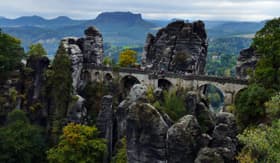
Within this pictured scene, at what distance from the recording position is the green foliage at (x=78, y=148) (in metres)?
39.8

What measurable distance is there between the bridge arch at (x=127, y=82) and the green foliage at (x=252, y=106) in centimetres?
2273

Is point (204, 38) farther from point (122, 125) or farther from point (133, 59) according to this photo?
point (122, 125)

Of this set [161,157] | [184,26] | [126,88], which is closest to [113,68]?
[126,88]

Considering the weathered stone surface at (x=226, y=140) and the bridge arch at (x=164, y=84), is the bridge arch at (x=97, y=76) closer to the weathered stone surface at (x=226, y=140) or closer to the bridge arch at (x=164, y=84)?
the bridge arch at (x=164, y=84)

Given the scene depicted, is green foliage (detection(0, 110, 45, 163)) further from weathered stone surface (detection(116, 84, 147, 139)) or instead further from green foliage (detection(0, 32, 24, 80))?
weathered stone surface (detection(116, 84, 147, 139))

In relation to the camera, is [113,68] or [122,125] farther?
[113,68]

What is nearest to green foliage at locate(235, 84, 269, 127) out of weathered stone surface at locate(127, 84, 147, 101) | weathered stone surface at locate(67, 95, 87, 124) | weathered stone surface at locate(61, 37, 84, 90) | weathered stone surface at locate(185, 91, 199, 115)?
weathered stone surface at locate(185, 91, 199, 115)

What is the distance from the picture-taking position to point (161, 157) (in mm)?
25484

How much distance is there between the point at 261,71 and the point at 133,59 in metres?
29.3

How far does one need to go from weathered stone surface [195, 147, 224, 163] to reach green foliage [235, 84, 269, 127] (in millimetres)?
11927

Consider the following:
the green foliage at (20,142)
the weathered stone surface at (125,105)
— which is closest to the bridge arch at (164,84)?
the weathered stone surface at (125,105)

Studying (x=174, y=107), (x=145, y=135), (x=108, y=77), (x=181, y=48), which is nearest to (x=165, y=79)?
(x=181, y=48)

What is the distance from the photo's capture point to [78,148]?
40281mm

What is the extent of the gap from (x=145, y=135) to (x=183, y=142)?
10.7ft
